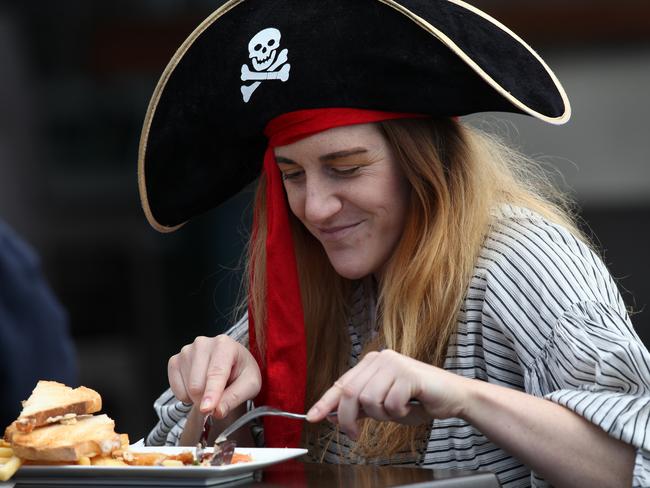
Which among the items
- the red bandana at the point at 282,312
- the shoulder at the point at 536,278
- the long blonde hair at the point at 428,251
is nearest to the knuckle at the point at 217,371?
the red bandana at the point at 282,312

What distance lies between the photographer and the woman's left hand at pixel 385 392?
67.7 inches

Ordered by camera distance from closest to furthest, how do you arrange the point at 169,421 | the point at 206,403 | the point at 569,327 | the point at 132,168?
1. the point at 569,327
2. the point at 206,403
3. the point at 169,421
4. the point at 132,168

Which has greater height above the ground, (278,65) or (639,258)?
(278,65)

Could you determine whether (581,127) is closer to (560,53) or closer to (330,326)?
(560,53)

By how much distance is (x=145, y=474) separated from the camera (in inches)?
62.2

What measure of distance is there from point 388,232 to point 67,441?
0.87 meters

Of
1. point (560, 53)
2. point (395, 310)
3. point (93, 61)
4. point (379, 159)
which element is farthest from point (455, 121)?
point (93, 61)

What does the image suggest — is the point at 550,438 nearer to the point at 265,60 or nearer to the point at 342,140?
the point at 342,140

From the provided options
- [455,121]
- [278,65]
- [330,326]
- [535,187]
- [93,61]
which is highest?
[93,61]

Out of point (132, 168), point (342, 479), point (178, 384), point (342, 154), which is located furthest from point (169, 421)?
point (132, 168)

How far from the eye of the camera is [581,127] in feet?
16.9

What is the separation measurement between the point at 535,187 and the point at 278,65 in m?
0.72

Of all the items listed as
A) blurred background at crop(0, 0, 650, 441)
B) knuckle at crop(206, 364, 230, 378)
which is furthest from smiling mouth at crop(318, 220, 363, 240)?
blurred background at crop(0, 0, 650, 441)

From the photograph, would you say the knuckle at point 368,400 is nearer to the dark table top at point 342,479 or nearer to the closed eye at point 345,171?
the dark table top at point 342,479
